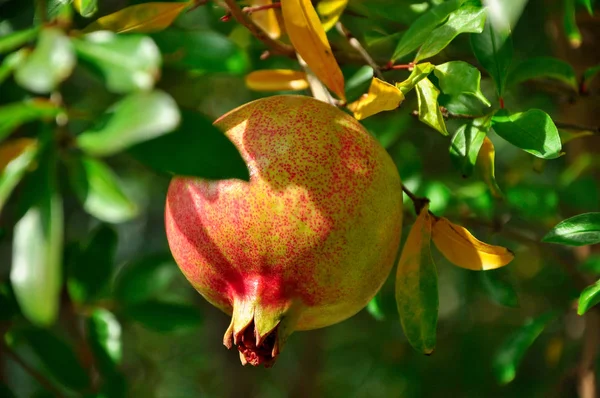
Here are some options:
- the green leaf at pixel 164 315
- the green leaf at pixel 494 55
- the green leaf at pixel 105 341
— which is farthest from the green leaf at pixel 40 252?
the green leaf at pixel 164 315

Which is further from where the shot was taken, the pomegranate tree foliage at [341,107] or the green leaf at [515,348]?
the green leaf at [515,348]

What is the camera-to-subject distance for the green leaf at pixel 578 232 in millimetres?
951

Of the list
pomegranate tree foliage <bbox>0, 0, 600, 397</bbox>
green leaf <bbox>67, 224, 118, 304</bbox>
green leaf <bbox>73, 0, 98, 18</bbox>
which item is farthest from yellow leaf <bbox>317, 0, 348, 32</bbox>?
green leaf <bbox>67, 224, 118, 304</bbox>

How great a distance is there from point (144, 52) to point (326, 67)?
0.39 meters

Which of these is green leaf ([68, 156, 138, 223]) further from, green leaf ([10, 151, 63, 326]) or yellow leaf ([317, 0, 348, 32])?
yellow leaf ([317, 0, 348, 32])

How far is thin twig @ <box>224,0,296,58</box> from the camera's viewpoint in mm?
983

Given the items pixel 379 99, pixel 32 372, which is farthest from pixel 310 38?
pixel 32 372

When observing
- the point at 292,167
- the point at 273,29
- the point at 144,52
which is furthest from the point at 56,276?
the point at 273,29

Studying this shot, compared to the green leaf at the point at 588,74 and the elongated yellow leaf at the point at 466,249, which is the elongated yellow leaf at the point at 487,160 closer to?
the elongated yellow leaf at the point at 466,249

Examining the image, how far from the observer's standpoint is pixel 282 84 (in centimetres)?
119

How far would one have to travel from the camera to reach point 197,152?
67 cm

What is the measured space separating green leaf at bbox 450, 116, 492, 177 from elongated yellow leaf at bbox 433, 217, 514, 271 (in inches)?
3.1

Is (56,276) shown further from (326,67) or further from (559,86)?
(559,86)

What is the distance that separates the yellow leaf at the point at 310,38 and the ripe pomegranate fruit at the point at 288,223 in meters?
0.07
